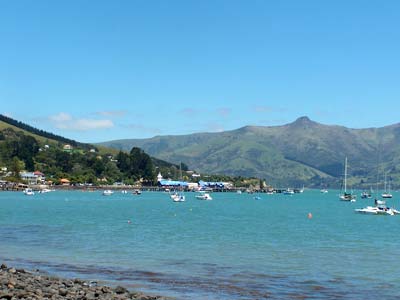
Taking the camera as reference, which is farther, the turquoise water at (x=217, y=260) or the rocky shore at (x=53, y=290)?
the turquoise water at (x=217, y=260)

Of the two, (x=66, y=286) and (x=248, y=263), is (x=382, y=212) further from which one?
(x=66, y=286)

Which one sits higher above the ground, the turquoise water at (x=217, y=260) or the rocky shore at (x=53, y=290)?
the rocky shore at (x=53, y=290)

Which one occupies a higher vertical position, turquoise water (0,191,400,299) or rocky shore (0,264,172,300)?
rocky shore (0,264,172,300)

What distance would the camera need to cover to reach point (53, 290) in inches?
1200

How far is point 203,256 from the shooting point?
53.6m

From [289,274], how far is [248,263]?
19.9 ft

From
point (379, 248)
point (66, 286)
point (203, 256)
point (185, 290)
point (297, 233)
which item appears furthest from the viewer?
point (297, 233)

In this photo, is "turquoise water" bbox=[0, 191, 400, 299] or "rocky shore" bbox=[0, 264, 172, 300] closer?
"rocky shore" bbox=[0, 264, 172, 300]

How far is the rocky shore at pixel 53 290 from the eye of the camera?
28.6m

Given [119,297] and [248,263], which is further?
[248,263]

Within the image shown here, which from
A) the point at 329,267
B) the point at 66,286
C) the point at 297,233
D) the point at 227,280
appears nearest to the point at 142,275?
the point at 227,280

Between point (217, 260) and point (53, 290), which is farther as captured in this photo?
point (217, 260)

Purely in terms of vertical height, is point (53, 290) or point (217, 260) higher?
point (53, 290)

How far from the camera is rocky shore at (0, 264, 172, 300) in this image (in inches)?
1125
